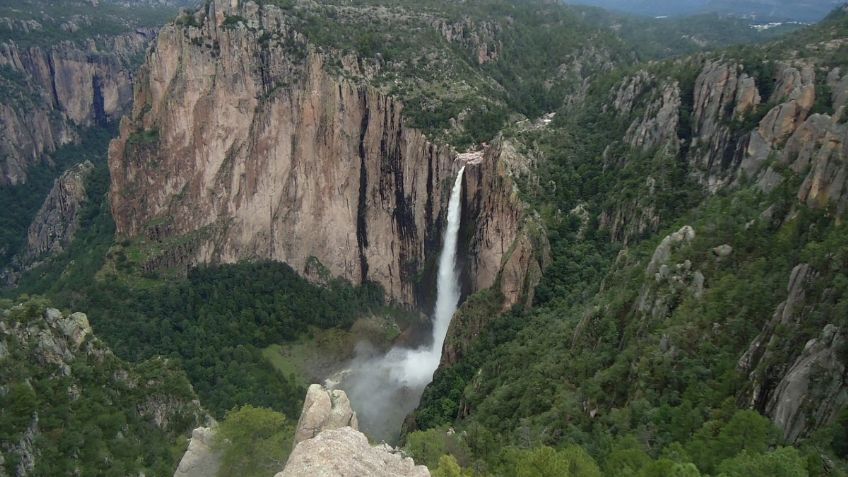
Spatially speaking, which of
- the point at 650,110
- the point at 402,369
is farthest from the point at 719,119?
the point at 402,369

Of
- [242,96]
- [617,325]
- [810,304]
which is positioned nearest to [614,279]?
[617,325]

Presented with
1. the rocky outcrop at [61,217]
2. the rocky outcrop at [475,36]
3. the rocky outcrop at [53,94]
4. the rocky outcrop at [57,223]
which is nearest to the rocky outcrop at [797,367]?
the rocky outcrop at [475,36]

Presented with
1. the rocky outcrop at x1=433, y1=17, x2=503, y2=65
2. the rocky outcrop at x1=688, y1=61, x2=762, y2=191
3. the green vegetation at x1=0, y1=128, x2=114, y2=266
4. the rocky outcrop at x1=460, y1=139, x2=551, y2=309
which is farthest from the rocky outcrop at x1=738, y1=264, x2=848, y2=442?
the green vegetation at x1=0, y1=128, x2=114, y2=266

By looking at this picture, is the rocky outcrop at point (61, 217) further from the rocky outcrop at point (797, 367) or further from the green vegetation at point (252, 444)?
the rocky outcrop at point (797, 367)

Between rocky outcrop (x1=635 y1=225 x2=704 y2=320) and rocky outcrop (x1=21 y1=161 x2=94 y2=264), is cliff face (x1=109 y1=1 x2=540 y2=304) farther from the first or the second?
rocky outcrop (x1=635 y1=225 x2=704 y2=320)

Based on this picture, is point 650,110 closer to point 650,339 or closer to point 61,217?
point 650,339

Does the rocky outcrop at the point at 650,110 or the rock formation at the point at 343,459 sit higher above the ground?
the rocky outcrop at the point at 650,110
